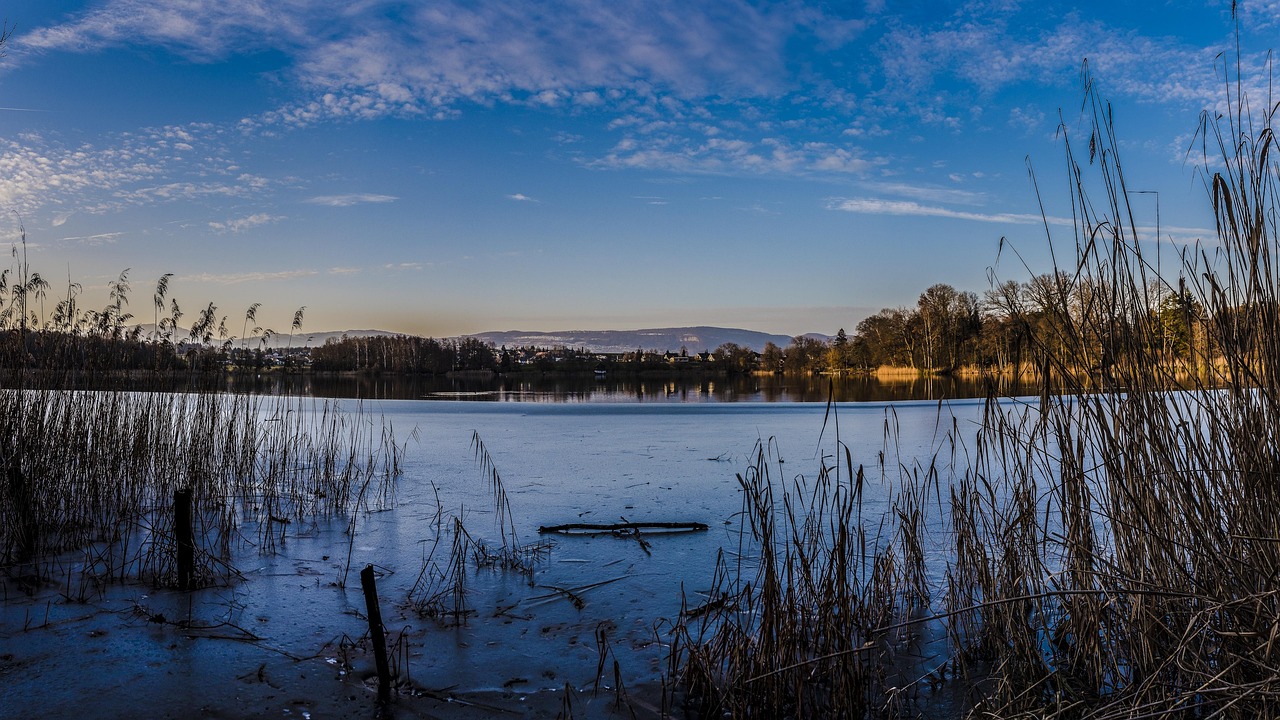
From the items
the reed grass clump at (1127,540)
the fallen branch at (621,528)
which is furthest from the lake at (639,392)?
the reed grass clump at (1127,540)

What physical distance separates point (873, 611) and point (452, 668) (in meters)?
2.45

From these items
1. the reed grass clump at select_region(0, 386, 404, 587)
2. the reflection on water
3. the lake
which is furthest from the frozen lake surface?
the reflection on water

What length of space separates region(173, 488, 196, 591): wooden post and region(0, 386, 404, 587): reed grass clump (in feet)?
0.44

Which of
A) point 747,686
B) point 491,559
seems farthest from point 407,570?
point 747,686

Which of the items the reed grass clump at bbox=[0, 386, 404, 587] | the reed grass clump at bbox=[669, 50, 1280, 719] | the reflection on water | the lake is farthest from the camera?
the reflection on water

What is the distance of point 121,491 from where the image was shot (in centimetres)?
677

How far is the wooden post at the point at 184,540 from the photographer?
4645 mm

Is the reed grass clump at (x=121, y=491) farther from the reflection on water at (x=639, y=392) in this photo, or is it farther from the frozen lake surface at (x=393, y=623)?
the reflection on water at (x=639, y=392)

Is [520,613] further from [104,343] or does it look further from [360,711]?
[104,343]

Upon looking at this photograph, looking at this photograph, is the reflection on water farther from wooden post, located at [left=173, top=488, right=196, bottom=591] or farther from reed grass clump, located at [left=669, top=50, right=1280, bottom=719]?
reed grass clump, located at [left=669, top=50, right=1280, bottom=719]

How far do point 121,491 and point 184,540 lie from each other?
285 centimetres

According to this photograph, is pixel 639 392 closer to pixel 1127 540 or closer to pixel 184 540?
pixel 184 540

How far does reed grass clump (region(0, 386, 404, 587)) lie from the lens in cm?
533

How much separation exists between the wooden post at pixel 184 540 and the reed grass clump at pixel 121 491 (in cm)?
13
